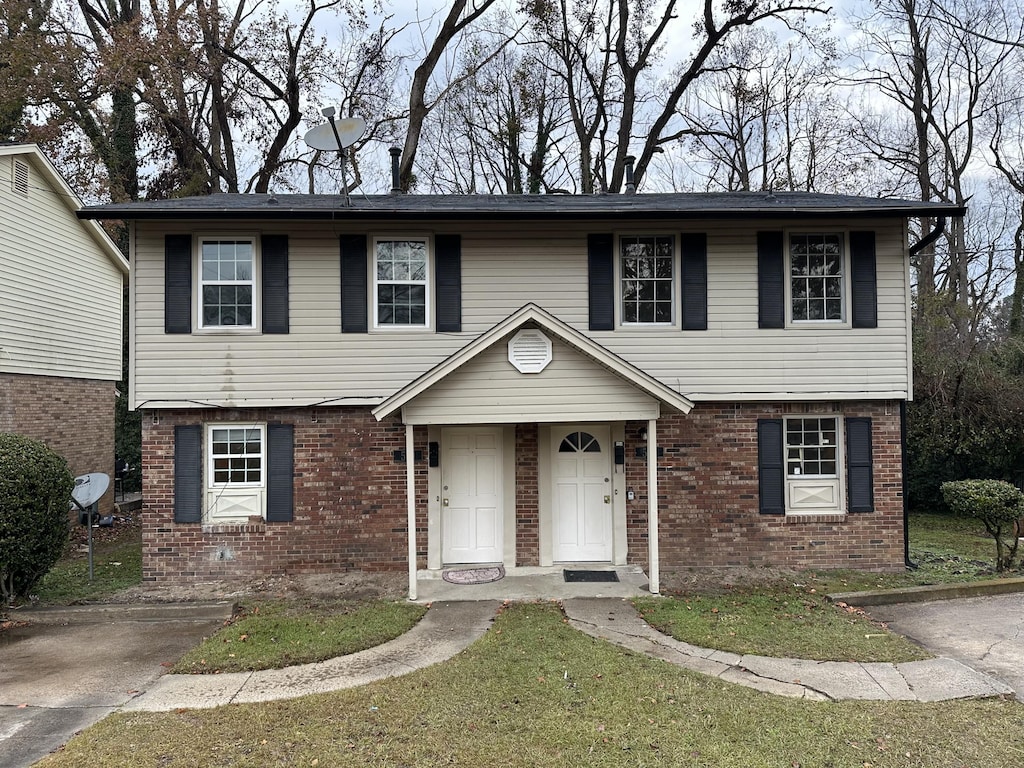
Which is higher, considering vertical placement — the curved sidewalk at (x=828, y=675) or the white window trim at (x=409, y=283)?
the white window trim at (x=409, y=283)

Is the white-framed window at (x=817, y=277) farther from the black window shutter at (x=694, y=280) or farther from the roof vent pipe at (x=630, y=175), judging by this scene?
the roof vent pipe at (x=630, y=175)

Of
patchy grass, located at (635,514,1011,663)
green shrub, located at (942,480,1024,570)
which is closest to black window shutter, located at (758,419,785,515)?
patchy grass, located at (635,514,1011,663)

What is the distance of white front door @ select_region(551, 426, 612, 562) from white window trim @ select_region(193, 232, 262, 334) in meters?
4.60

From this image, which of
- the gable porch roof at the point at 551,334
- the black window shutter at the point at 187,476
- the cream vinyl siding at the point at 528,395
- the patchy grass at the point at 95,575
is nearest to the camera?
the gable porch roof at the point at 551,334

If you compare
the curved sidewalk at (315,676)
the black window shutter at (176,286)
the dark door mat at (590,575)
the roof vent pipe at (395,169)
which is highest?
the roof vent pipe at (395,169)

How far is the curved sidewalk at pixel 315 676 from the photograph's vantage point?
4941 millimetres

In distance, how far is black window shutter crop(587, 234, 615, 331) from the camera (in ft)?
27.7

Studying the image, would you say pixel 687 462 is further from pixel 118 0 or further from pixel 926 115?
pixel 118 0

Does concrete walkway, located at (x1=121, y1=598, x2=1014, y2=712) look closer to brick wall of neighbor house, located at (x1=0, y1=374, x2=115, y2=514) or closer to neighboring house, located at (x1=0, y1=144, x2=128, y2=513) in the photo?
brick wall of neighbor house, located at (x1=0, y1=374, x2=115, y2=514)

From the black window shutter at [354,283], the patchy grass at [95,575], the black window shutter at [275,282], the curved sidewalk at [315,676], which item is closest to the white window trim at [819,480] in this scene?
the curved sidewalk at [315,676]

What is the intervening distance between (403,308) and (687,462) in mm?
4726

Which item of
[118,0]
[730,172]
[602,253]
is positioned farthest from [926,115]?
[118,0]

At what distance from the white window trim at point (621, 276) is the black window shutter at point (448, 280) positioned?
229cm

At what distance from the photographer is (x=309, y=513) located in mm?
8227
